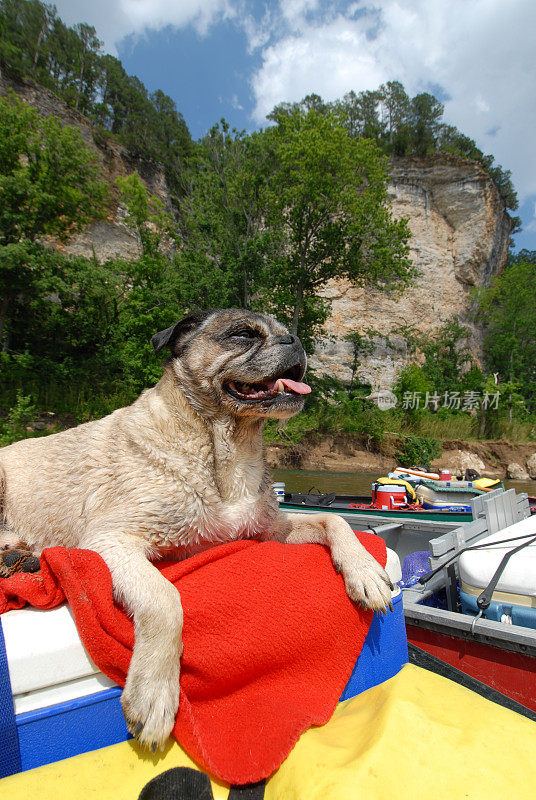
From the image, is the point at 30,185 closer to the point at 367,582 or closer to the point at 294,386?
the point at 294,386

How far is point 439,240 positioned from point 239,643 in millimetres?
44044

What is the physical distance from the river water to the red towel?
13796 millimetres

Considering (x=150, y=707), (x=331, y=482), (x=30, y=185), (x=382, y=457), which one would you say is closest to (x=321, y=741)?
(x=150, y=707)

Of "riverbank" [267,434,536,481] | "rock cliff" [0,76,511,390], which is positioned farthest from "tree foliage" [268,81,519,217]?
"riverbank" [267,434,536,481]

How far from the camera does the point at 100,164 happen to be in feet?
94.2

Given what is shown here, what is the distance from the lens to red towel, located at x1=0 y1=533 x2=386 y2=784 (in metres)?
1.33

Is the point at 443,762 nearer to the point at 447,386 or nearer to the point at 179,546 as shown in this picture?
the point at 179,546

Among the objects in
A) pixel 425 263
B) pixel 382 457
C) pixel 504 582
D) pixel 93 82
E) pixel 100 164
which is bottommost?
pixel 382 457

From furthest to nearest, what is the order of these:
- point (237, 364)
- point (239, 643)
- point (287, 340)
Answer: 1. point (287, 340)
2. point (237, 364)
3. point (239, 643)

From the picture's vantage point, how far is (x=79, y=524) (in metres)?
2.06

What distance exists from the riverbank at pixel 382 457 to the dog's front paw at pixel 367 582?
19074 millimetres

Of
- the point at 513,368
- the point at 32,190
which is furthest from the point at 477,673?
the point at 513,368

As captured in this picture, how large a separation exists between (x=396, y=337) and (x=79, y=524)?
3649 centimetres

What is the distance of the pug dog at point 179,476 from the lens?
1826 mm
